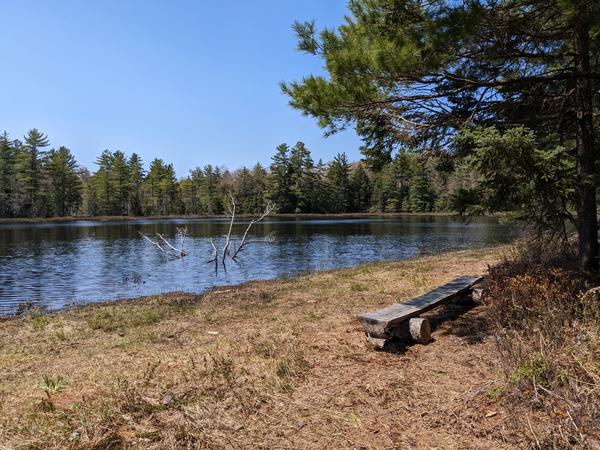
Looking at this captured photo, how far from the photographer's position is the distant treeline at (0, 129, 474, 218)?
246ft

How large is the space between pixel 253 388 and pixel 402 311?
8.06 ft

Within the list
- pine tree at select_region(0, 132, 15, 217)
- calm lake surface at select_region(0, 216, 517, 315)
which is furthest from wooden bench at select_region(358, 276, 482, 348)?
pine tree at select_region(0, 132, 15, 217)

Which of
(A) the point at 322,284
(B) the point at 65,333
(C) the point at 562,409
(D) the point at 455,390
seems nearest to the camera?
(C) the point at 562,409

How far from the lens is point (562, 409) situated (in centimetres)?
315

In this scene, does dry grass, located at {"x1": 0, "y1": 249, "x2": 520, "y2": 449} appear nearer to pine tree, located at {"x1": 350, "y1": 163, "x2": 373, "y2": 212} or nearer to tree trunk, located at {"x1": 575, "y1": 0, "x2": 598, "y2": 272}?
tree trunk, located at {"x1": 575, "y1": 0, "x2": 598, "y2": 272}

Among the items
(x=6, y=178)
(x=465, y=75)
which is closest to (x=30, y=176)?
(x=6, y=178)

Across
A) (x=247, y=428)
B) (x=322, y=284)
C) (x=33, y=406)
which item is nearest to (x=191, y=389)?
(x=247, y=428)

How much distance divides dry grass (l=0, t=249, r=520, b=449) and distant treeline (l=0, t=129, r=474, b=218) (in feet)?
233

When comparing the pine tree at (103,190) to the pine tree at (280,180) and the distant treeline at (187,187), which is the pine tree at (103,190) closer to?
the distant treeline at (187,187)

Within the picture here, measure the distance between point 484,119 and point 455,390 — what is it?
3.90 metres

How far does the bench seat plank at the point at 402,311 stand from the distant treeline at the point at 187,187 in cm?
6933

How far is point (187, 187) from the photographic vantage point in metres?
95.1

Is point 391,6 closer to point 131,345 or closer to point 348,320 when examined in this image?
point 348,320

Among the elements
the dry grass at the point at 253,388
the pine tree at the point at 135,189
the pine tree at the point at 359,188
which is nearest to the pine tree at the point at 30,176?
the pine tree at the point at 135,189
